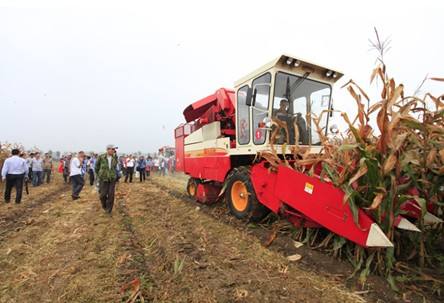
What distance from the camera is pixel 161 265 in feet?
10.7

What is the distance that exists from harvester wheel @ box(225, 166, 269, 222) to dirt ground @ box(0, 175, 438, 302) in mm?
215

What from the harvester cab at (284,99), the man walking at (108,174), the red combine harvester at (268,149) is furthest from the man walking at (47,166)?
the harvester cab at (284,99)

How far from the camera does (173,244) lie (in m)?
4.03

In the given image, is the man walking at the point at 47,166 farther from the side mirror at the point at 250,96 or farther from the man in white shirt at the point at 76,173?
the side mirror at the point at 250,96

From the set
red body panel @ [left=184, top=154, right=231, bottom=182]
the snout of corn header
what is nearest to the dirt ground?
the snout of corn header

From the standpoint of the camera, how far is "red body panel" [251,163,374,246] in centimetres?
286

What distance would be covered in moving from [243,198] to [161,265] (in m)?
2.09

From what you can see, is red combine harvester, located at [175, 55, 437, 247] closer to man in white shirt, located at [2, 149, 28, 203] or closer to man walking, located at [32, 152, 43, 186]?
man in white shirt, located at [2, 149, 28, 203]

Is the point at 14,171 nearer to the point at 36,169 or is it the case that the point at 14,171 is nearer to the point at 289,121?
the point at 36,169

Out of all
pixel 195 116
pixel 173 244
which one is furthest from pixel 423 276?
pixel 195 116

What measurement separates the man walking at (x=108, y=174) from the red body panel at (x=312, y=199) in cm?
359

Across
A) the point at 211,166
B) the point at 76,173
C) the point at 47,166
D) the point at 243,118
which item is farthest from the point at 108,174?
the point at 47,166

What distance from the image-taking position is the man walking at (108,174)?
6082 mm

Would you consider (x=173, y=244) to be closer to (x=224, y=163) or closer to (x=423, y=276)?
(x=224, y=163)
